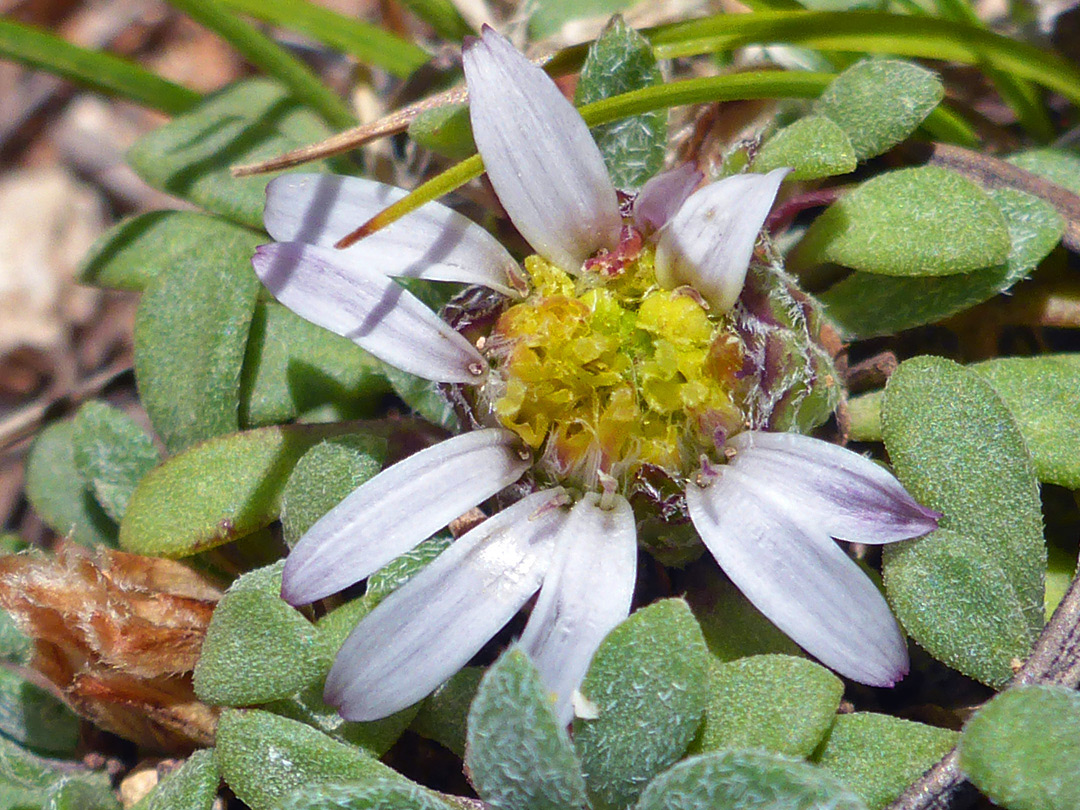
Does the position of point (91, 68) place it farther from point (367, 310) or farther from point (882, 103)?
point (882, 103)

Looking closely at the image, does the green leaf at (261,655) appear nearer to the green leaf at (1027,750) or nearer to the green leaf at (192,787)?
the green leaf at (192,787)

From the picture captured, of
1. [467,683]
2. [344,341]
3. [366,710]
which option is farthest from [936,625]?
[344,341]

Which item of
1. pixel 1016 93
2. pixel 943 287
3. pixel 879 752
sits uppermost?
pixel 1016 93

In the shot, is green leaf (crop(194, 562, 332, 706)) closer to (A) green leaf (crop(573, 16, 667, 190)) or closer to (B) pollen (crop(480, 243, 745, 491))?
(B) pollen (crop(480, 243, 745, 491))

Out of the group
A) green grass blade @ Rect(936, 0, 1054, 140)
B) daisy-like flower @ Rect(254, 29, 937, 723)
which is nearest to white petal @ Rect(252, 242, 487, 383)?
daisy-like flower @ Rect(254, 29, 937, 723)

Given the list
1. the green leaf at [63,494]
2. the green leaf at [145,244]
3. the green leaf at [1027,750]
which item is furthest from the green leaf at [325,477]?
the green leaf at [1027,750]

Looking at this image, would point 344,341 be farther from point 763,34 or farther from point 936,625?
point 936,625

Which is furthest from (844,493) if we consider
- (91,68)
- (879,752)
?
(91,68)

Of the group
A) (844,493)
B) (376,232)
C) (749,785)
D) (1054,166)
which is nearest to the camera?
(749,785)
